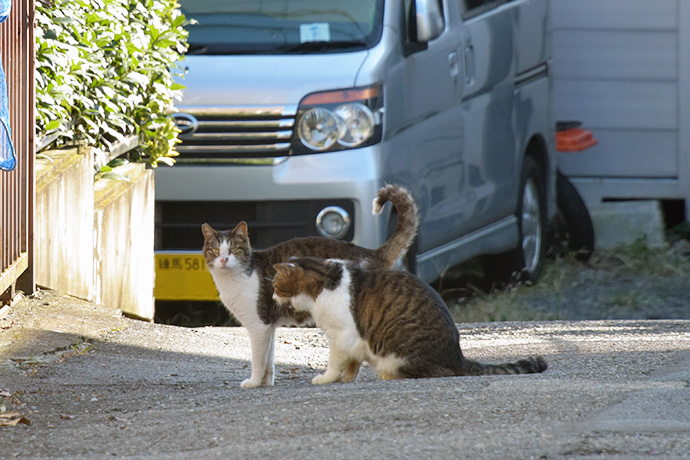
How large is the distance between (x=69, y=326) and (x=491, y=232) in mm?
4258

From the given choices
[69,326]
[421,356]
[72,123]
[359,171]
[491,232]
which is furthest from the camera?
[491,232]

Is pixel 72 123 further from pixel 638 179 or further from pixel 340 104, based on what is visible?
pixel 638 179

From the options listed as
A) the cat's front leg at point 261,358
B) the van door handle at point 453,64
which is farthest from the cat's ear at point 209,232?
the van door handle at point 453,64

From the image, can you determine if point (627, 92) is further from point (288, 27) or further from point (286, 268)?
point (286, 268)

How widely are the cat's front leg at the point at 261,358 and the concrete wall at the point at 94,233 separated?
1.44 meters

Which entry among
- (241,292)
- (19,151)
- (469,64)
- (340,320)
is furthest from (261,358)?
(469,64)

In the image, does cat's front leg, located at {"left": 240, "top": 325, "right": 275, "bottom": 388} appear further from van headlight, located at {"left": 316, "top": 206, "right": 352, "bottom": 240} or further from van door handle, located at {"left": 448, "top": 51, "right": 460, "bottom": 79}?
van door handle, located at {"left": 448, "top": 51, "right": 460, "bottom": 79}

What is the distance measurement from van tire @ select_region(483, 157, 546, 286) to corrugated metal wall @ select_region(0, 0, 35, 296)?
16.0ft

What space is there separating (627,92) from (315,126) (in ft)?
19.1

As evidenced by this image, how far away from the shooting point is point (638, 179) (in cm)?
1274

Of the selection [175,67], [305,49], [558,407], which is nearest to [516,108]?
[305,49]

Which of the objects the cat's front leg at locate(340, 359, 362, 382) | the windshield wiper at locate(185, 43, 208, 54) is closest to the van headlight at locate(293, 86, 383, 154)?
the windshield wiper at locate(185, 43, 208, 54)

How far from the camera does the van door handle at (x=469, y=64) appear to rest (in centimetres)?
915

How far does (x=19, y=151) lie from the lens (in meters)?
6.15
